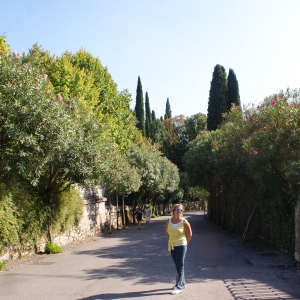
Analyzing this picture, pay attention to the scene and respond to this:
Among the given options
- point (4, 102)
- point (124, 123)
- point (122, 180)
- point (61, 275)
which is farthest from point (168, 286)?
point (124, 123)

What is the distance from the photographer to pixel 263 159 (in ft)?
39.3

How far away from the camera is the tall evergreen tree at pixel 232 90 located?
41.5 metres

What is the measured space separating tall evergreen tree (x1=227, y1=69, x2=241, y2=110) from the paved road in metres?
29.5

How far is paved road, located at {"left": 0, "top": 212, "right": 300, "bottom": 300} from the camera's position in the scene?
7.37 metres

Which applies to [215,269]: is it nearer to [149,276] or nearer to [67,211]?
[149,276]

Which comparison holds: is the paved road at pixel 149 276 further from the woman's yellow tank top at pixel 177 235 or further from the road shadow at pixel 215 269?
the woman's yellow tank top at pixel 177 235

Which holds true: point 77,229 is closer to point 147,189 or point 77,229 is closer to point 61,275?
point 61,275

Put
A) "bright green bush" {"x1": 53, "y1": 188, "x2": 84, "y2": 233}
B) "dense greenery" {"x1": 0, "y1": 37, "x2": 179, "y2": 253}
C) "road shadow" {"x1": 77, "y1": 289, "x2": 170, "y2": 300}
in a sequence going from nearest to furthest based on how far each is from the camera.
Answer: "road shadow" {"x1": 77, "y1": 289, "x2": 170, "y2": 300}, "dense greenery" {"x1": 0, "y1": 37, "x2": 179, "y2": 253}, "bright green bush" {"x1": 53, "y1": 188, "x2": 84, "y2": 233}

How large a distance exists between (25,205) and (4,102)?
493 centimetres

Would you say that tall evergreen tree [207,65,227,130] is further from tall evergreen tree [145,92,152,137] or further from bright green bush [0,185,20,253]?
bright green bush [0,185,20,253]

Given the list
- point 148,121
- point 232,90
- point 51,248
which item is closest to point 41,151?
point 51,248

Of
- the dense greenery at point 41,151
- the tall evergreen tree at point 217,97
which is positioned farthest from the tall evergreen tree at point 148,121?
the dense greenery at point 41,151

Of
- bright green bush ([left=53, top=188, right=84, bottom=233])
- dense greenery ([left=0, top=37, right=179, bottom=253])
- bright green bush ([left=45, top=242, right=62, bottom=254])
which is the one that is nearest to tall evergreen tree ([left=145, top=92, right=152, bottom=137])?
dense greenery ([left=0, top=37, right=179, bottom=253])

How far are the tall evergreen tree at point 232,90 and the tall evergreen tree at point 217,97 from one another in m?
0.57
